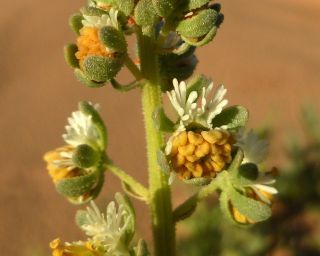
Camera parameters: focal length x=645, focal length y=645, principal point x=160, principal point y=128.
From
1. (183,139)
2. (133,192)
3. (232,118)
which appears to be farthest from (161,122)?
(133,192)

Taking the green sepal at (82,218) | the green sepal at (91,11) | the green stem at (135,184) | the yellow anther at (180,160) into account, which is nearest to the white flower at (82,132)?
the green stem at (135,184)

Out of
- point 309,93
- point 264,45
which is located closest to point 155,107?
point 309,93

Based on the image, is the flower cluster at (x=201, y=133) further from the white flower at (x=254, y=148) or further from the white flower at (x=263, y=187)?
the white flower at (x=254, y=148)

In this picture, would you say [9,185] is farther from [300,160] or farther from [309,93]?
[309,93]

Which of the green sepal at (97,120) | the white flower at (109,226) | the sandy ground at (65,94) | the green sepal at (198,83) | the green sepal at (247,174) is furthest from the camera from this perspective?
the sandy ground at (65,94)

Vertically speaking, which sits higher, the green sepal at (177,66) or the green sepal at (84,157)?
the green sepal at (177,66)

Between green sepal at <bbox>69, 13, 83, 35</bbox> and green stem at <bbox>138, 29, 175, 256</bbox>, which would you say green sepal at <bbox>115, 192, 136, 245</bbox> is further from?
green sepal at <bbox>69, 13, 83, 35</bbox>

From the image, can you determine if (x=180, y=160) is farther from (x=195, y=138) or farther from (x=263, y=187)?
(x=263, y=187)
